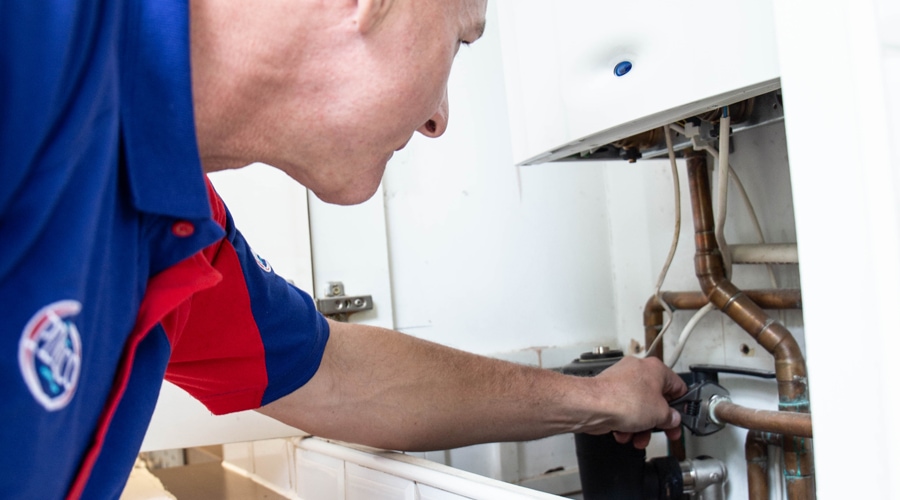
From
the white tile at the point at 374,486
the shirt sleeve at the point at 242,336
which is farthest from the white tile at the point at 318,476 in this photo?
the shirt sleeve at the point at 242,336

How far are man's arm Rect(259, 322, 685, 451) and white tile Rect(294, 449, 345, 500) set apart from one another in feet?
0.45

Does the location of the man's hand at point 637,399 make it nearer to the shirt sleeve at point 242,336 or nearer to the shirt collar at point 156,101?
the shirt sleeve at point 242,336

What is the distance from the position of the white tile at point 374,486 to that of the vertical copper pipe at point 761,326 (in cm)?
46

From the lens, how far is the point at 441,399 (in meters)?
0.87

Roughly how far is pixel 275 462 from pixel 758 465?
2.54 feet

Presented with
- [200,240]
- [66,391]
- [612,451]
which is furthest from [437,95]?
[612,451]

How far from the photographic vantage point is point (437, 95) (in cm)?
59

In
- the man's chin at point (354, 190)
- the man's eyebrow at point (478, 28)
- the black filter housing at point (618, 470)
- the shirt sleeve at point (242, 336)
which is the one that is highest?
the man's eyebrow at point (478, 28)

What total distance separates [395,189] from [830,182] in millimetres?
894

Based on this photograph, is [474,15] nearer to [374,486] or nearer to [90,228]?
[90,228]

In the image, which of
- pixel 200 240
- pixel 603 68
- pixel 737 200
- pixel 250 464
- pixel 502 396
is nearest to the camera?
pixel 200 240

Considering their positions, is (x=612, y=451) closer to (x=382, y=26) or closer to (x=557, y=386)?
(x=557, y=386)

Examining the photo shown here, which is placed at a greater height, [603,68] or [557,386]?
[603,68]

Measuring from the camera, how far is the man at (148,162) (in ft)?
1.23
